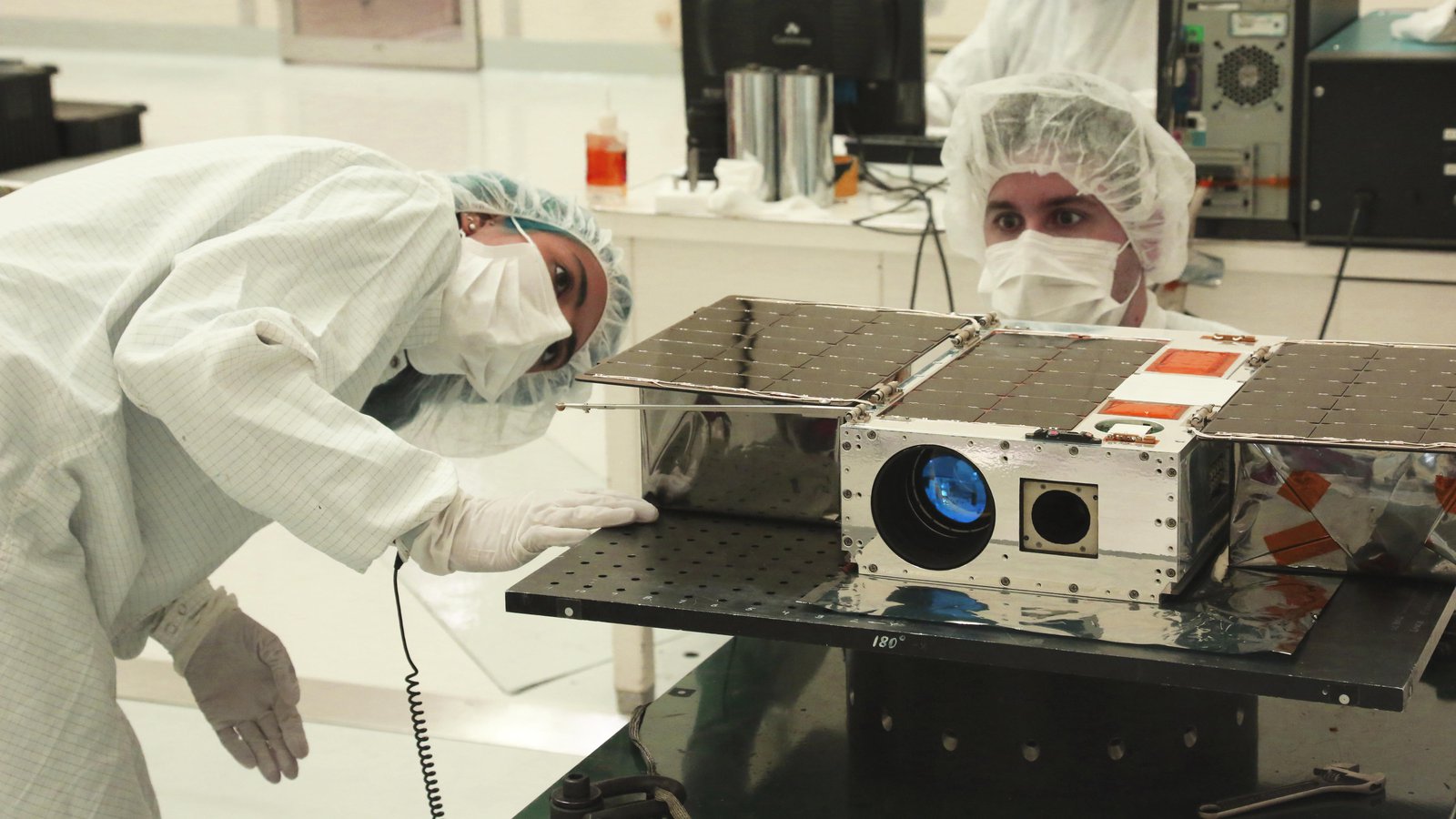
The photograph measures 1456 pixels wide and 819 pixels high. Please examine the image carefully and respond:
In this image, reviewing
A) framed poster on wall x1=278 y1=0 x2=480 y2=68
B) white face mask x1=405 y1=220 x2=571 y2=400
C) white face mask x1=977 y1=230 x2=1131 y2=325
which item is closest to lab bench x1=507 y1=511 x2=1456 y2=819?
white face mask x1=405 y1=220 x2=571 y2=400

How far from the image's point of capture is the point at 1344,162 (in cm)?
217

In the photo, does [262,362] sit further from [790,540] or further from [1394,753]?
[1394,753]

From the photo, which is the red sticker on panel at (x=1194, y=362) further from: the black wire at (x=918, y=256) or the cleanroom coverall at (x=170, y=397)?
the black wire at (x=918, y=256)

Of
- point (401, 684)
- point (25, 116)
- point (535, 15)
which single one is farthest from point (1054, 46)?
point (535, 15)

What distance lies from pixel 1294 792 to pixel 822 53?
1943mm

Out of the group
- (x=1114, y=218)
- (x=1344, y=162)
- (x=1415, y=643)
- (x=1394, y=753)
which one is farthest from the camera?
(x=1344, y=162)

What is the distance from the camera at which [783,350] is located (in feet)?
3.72

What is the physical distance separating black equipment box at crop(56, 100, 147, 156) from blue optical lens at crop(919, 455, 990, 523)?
3.59 m

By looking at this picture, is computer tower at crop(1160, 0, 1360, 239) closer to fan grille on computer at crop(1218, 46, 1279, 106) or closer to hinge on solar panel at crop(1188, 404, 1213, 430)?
fan grille on computer at crop(1218, 46, 1279, 106)

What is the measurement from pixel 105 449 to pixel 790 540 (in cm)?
54

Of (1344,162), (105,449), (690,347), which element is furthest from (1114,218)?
(105,449)

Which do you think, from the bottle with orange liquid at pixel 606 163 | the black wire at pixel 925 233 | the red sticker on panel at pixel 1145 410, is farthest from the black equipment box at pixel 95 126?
the red sticker on panel at pixel 1145 410

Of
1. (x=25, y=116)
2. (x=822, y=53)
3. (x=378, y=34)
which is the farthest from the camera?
(x=378, y=34)

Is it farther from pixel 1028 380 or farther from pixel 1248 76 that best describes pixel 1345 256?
pixel 1028 380
